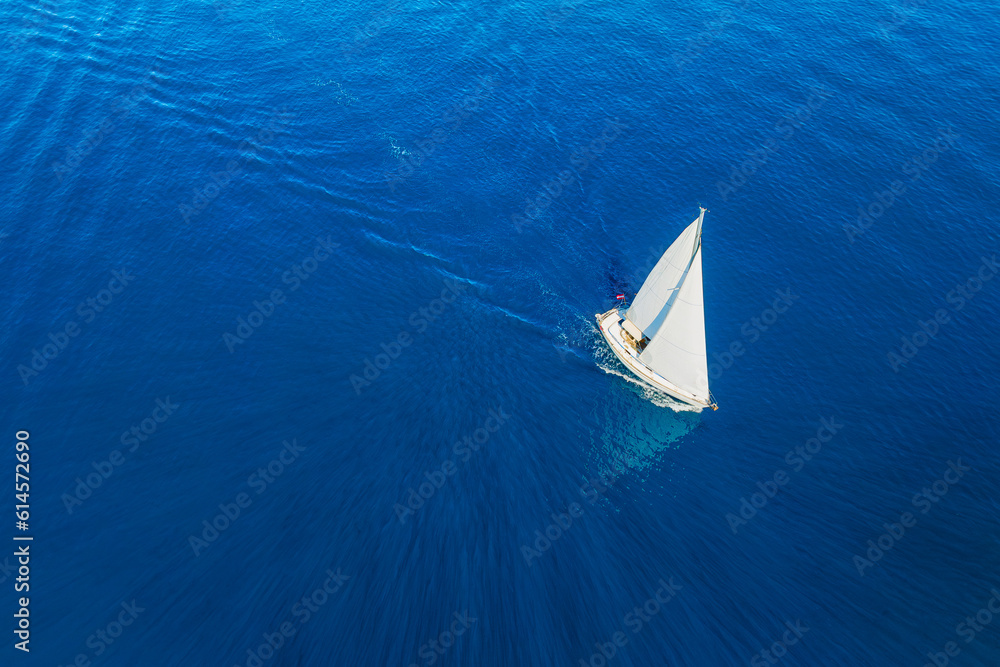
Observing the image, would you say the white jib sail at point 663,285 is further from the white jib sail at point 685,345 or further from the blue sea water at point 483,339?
the blue sea water at point 483,339

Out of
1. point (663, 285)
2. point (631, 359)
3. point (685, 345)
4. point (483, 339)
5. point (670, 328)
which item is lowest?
point (631, 359)

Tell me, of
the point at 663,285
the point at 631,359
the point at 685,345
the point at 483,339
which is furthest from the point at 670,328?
the point at 483,339

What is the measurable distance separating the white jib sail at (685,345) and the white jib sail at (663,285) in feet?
4.52

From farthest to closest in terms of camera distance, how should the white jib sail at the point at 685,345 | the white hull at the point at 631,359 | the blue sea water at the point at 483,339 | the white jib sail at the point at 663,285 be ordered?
the white hull at the point at 631,359, the white jib sail at the point at 685,345, the white jib sail at the point at 663,285, the blue sea water at the point at 483,339

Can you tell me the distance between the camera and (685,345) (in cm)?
10338

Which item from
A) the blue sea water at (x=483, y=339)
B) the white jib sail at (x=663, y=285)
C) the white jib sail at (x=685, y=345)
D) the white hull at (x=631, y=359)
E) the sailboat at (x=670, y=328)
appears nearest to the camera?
the blue sea water at (x=483, y=339)

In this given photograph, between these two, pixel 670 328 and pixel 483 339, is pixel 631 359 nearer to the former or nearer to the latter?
pixel 670 328

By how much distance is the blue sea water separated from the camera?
83.8m

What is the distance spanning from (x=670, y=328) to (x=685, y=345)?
11.7 ft

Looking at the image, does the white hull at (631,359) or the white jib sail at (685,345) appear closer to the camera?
the white jib sail at (685,345)

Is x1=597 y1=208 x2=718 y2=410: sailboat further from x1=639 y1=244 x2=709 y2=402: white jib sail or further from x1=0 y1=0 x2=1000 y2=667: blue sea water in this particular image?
x1=0 y1=0 x2=1000 y2=667: blue sea water

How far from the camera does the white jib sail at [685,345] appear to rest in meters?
99.6

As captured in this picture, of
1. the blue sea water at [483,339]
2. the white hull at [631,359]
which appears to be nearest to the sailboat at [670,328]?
the white hull at [631,359]

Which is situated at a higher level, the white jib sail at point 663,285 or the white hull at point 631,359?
the white jib sail at point 663,285
